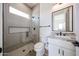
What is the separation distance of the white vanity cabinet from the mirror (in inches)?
6.5

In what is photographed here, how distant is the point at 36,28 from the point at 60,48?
418 mm

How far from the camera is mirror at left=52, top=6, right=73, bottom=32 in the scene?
1395 millimetres

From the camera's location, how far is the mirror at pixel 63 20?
1395 mm

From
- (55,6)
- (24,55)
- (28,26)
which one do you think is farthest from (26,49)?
(55,6)

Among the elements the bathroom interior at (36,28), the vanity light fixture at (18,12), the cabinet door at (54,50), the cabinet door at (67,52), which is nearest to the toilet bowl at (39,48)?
the bathroom interior at (36,28)

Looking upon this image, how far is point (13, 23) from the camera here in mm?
1524

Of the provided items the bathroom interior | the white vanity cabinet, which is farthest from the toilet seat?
the white vanity cabinet

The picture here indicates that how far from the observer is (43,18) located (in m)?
1.52

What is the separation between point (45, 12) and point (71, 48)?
581 mm

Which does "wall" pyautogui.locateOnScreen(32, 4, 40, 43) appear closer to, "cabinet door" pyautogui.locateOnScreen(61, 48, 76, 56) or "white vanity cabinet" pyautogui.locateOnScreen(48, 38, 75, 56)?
"white vanity cabinet" pyautogui.locateOnScreen(48, 38, 75, 56)

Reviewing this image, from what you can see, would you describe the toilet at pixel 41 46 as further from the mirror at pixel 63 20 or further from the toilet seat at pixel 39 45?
the mirror at pixel 63 20

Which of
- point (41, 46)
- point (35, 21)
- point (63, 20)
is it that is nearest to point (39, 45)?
point (41, 46)

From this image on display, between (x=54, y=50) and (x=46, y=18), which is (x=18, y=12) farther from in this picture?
(x=54, y=50)

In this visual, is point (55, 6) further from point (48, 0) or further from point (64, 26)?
point (64, 26)
